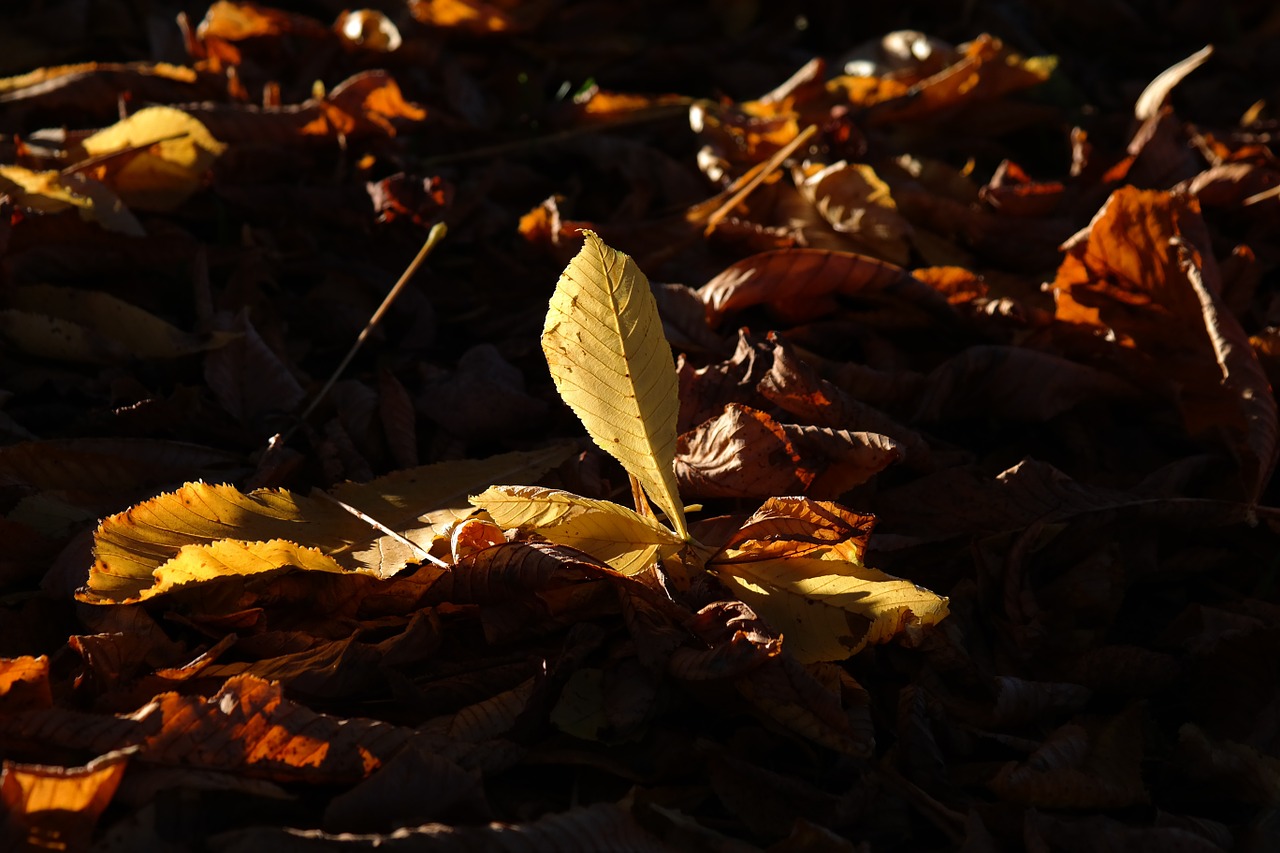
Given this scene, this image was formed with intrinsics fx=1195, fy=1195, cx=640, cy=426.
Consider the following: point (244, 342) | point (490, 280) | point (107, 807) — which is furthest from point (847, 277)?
point (107, 807)

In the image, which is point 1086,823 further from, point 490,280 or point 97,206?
point 97,206

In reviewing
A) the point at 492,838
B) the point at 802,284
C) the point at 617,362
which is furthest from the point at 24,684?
the point at 802,284

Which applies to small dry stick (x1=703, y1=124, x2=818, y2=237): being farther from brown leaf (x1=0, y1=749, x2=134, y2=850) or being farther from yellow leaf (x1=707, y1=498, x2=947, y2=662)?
brown leaf (x1=0, y1=749, x2=134, y2=850)

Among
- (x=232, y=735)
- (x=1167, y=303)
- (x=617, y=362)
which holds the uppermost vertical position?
(x=617, y=362)

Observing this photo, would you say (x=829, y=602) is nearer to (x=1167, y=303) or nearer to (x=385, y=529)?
(x=385, y=529)

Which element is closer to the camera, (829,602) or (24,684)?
(24,684)

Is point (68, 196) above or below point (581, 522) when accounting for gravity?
above
